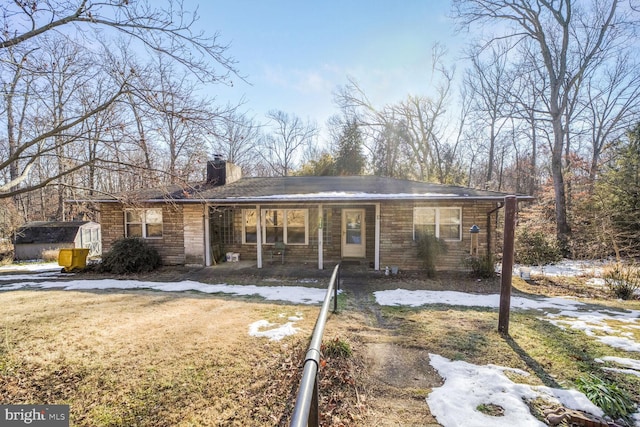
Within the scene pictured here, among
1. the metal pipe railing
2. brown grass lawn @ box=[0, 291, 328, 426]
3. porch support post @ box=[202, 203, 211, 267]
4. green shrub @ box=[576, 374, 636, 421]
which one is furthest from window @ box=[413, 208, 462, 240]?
the metal pipe railing

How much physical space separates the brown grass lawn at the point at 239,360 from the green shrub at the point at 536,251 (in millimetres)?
8316

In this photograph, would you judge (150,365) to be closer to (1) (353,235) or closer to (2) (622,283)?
(1) (353,235)

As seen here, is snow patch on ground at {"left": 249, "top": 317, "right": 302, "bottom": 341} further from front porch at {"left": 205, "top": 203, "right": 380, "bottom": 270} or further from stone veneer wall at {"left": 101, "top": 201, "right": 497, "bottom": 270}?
front porch at {"left": 205, "top": 203, "right": 380, "bottom": 270}

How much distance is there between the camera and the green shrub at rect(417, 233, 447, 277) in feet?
31.1

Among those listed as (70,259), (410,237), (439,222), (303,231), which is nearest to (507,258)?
(410,237)

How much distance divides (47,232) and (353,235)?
1766 cm

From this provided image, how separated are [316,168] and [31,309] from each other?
16912 millimetres

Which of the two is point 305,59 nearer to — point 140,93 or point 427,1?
point 427,1

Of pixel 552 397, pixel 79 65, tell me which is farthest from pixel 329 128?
pixel 552 397

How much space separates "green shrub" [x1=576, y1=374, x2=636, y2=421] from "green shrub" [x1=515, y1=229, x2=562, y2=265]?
11.2 meters

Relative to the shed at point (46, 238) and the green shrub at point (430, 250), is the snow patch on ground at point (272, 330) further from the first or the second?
the shed at point (46, 238)

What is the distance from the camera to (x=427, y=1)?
36.1ft

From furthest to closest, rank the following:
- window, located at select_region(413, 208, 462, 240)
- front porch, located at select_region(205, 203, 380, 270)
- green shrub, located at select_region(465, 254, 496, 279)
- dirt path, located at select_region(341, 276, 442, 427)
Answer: front porch, located at select_region(205, 203, 380, 270) < window, located at select_region(413, 208, 462, 240) < green shrub, located at select_region(465, 254, 496, 279) < dirt path, located at select_region(341, 276, 442, 427)

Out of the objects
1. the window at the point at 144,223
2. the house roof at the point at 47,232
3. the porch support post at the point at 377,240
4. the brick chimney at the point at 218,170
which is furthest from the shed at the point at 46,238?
the porch support post at the point at 377,240
